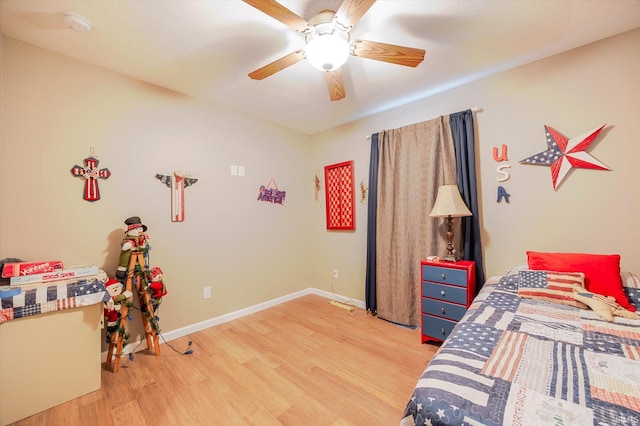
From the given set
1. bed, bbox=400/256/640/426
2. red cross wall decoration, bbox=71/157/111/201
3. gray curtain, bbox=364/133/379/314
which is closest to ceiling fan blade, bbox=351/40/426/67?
gray curtain, bbox=364/133/379/314

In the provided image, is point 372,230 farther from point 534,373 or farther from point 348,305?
point 534,373

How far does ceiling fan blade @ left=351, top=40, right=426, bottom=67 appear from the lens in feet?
4.98

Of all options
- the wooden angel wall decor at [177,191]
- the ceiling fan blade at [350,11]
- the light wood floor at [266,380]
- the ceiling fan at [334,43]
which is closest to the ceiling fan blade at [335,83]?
the ceiling fan at [334,43]

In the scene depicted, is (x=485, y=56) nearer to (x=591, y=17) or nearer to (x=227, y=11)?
(x=591, y=17)

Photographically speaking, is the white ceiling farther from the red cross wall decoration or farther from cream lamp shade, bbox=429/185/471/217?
cream lamp shade, bbox=429/185/471/217

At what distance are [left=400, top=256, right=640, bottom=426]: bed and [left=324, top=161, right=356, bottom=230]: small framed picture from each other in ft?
6.77

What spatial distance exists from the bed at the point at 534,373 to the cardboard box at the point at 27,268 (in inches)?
88.7

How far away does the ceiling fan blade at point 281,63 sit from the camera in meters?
1.63

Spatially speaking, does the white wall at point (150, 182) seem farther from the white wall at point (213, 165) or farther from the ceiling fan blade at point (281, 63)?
the ceiling fan blade at point (281, 63)

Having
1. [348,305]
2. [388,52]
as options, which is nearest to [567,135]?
[388,52]

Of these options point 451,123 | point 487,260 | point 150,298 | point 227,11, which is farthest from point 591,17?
point 150,298

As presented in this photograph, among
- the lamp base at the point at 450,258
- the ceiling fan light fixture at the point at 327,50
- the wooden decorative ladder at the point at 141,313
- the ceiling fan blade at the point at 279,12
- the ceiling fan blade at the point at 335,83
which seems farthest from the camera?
the lamp base at the point at 450,258

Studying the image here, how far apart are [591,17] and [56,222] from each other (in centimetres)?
395

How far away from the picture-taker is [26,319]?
1536 millimetres
